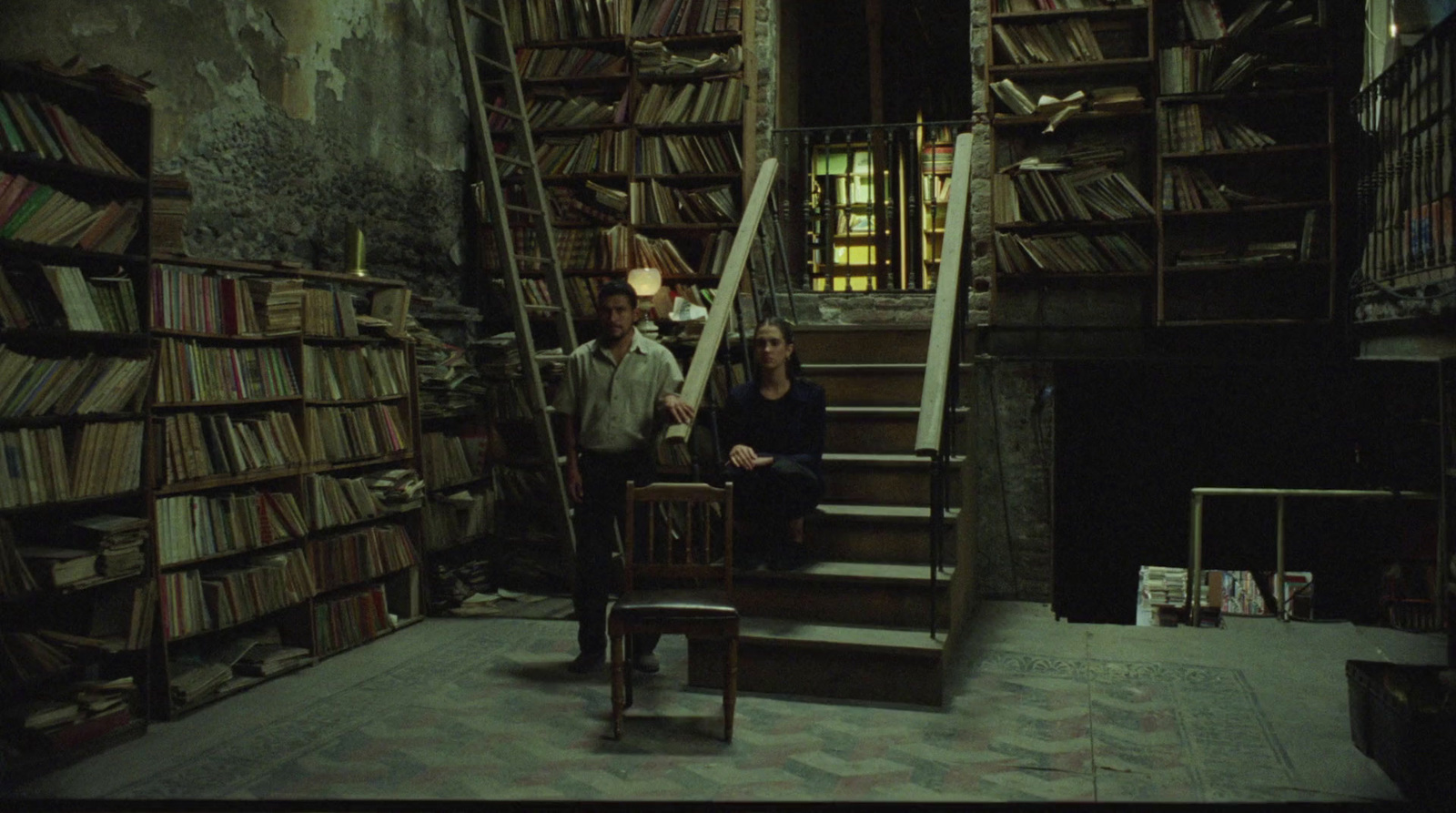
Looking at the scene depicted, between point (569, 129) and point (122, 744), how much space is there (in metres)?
4.30

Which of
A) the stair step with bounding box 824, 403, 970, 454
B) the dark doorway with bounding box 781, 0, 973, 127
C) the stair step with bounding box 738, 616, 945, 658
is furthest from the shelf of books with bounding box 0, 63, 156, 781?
the dark doorway with bounding box 781, 0, 973, 127

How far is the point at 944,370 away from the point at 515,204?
3614mm

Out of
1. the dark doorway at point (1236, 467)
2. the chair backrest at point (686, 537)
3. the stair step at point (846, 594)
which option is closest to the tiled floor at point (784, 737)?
the stair step at point (846, 594)

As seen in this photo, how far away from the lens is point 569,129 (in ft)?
21.0

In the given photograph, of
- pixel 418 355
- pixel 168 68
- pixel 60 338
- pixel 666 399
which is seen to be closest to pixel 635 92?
pixel 418 355

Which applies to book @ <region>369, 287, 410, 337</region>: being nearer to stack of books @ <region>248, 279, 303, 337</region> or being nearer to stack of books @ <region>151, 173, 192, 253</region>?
stack of books @ <region>248, 279, 303, 337</region>

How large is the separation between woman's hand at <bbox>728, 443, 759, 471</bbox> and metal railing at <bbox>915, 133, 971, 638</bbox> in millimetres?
585

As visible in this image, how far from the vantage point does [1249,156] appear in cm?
559

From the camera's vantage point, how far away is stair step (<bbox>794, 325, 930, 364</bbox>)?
514 centimetres

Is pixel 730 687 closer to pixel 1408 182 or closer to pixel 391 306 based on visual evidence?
pixel 391 306

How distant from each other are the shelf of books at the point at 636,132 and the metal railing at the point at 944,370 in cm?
194

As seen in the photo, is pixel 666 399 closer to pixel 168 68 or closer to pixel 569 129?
pixel 168 68

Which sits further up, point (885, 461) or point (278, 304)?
point (278, 304)

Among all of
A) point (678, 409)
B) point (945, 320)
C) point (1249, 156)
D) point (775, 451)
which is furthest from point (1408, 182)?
point (678, 409)
